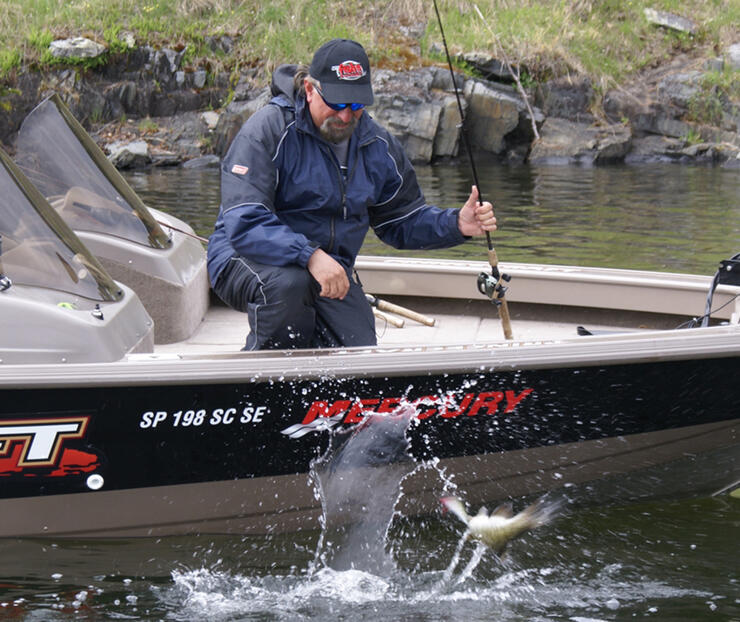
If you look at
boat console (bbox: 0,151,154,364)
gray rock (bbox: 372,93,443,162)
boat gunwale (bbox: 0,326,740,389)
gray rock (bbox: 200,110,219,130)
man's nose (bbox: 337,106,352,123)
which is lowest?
gray rock (bbox: 200,110,219,130)

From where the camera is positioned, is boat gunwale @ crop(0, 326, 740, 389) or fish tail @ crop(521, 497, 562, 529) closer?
boat gunwale @ crop(0, 326, 740, 389)

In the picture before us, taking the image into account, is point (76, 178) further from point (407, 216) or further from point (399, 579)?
point (399, 579)

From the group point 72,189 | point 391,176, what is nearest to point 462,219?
point 391,176

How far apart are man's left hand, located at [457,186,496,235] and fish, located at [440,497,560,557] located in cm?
111

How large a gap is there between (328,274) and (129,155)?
13.5 metres

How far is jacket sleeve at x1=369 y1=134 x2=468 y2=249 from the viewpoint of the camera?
435 cm

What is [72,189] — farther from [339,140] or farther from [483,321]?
[483,321]

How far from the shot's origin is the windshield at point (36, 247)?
384 centimetres

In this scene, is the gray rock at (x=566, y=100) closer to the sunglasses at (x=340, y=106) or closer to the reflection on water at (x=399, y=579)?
the reflection on water at (x=399, y=579)

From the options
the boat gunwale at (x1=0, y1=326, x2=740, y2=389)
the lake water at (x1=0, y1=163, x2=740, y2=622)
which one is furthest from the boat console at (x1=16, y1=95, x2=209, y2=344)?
the lake water at (x1=0, y1=163, x2=740, y2=622)

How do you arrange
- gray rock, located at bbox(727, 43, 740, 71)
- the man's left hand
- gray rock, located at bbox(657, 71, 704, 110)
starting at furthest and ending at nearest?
gray rock, located at bbox(727, 43, 740, 71) → gray rock, located at bbox(657, 71, 704, 110) → the man's left hand

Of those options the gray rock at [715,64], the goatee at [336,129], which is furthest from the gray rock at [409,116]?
the goatee at [336,129]

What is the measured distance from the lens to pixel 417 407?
12.8ft

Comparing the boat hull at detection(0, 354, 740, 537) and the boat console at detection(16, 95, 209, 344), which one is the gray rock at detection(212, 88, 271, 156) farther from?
the boat hull at detection(0, 354, 740, 537)
